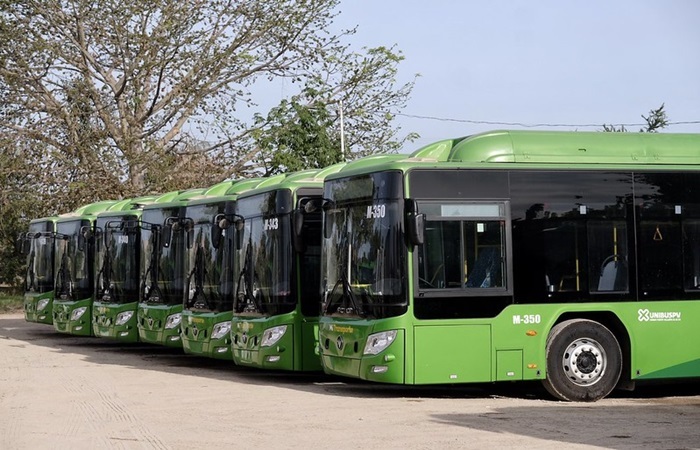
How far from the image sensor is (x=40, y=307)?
3125 centimetres

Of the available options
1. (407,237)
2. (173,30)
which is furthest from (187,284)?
(173,30)

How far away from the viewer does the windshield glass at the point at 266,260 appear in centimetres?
1809

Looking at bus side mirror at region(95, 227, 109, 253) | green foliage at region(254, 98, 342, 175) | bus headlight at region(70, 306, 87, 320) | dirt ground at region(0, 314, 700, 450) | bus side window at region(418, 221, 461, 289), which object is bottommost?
dirt ground at region(0, 314, 700, 450)

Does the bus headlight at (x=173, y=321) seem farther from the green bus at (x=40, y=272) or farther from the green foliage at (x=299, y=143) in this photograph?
the green foliage at (x=299, y=143)

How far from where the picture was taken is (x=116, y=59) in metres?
41.8

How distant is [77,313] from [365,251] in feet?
45.8

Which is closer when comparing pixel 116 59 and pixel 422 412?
pixel 422 412

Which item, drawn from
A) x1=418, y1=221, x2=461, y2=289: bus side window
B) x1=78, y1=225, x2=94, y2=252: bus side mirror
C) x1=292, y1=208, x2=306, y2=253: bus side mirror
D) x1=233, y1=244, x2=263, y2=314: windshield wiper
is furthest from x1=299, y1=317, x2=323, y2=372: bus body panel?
x1=78, y1=225, x2=94, y2=252: bus side mirror

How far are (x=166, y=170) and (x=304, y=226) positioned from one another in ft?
81.3

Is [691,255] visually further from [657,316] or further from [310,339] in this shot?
[310,339]

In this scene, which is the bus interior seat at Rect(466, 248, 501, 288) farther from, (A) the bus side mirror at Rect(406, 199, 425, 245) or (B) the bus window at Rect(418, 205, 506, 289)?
(A) the bus side mirror at Rect(406, 199, 425, 245)

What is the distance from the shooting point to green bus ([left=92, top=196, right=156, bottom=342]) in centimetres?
2561

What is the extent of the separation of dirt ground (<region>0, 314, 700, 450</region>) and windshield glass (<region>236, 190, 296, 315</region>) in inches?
44.7

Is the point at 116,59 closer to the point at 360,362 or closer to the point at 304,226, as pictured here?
the point at 304,226
